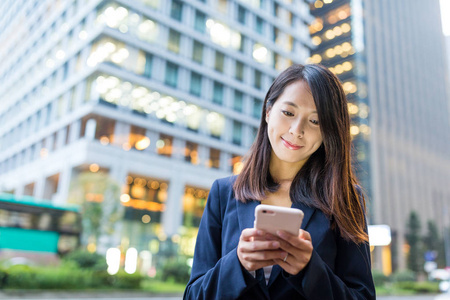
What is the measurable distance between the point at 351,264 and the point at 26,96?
3576 cm

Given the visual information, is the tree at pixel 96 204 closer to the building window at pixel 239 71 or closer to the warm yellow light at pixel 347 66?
the building window at pixel 239 71

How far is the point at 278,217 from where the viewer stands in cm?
86

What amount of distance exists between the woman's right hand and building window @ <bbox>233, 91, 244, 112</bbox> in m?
29.7

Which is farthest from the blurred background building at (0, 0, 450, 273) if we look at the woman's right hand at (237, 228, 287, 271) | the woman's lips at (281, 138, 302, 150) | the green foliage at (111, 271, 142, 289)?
the woman's right hand at (237, 228, 287, 271)

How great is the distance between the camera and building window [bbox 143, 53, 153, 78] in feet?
85.8

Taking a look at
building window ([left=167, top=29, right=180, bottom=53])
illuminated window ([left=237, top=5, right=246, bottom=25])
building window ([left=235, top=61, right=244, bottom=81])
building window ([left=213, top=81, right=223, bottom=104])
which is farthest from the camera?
illuminated window ([left=237, top=5, right=246, bottom=25])

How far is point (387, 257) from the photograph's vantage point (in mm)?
41562

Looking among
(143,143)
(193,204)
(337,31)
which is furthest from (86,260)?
(337,31)

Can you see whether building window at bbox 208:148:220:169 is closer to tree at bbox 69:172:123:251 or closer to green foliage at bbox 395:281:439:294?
tree at bbox 69:172:123:251

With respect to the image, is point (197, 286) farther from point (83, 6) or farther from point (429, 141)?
point (429, 141)

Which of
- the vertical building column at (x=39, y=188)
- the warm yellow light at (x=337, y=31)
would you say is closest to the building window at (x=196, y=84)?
the vertical building column at (x=39, y=188)

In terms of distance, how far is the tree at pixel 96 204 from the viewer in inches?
690

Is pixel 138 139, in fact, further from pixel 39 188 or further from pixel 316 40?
pixel 316 40

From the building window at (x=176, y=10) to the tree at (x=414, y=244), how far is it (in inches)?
1232
